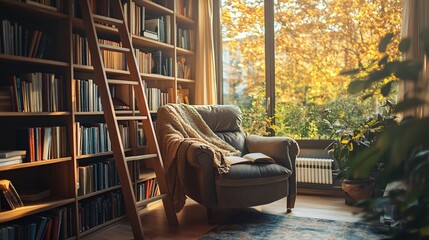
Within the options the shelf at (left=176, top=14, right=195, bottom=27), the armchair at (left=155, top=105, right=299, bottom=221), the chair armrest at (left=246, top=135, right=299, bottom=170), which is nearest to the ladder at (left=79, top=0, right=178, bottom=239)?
the armchair at (left=155, top=105, right=299, bottom=221)

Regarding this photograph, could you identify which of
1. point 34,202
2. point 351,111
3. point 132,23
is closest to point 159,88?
point 132,23

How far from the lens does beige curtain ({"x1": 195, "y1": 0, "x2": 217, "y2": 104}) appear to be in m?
4.22

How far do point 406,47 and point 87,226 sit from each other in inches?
105

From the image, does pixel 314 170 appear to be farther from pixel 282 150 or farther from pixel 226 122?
pixel 226 122

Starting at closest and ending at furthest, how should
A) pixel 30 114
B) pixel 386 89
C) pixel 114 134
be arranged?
pixel 386 89
pixel 30 114
pixel 114 134

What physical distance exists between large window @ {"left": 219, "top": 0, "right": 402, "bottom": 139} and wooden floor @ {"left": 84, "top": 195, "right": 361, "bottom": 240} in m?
0.88

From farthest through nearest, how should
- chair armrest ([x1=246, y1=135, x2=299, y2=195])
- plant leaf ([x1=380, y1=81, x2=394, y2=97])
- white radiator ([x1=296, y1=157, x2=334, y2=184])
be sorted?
1. white radiator ([x1=296, y1=157, x2=334, y2=184])
2. chair armrest ([x1=246, y1=135, x2=299, y2=195])
3. plant leaf ([x1=380, y1=81, x2=394, y2=97])

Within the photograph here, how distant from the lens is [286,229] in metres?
2.64

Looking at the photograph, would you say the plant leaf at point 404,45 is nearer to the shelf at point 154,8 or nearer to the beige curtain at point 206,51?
the shelf at point 154,8

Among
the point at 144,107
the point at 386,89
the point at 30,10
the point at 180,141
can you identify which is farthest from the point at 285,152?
the point at 386,89

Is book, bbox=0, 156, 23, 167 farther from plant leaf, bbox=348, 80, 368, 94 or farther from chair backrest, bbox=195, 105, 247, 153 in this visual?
plant leaf, bbox=348, 80, 368, 94

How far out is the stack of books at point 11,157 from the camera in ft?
6.88

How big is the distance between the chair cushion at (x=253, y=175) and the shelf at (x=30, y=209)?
3.76ft

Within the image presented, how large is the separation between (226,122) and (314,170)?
108 cm
